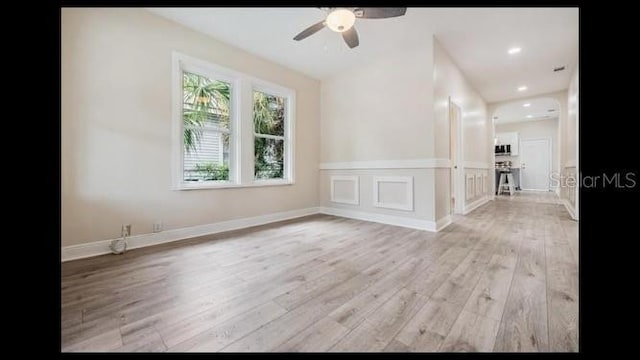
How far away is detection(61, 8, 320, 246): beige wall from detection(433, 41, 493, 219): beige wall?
3.08 m

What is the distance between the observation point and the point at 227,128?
138 inches

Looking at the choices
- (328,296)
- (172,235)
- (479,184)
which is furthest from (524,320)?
(479,184)

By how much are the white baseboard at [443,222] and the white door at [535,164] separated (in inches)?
327

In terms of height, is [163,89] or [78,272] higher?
[163,89]

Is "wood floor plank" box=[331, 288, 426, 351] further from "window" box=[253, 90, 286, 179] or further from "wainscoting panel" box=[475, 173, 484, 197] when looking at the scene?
"wainscoting panel" box=[475, 173, 484, 197]

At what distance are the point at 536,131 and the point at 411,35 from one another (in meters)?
9.21

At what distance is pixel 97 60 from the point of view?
94.3 inches

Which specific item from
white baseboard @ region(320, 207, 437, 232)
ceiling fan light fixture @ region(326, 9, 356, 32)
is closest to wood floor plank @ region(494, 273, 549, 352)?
white baseboard @ region(320, 207, 437, 232)

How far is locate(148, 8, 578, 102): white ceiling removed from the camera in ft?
9.16

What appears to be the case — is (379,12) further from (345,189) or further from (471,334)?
(345,189)

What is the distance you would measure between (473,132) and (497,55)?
185 centimetres

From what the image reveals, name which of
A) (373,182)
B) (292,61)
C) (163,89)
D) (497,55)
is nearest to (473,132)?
(497,55)

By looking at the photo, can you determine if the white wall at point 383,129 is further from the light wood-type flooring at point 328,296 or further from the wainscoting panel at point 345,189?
the light wood-type flooring at point 328,296
